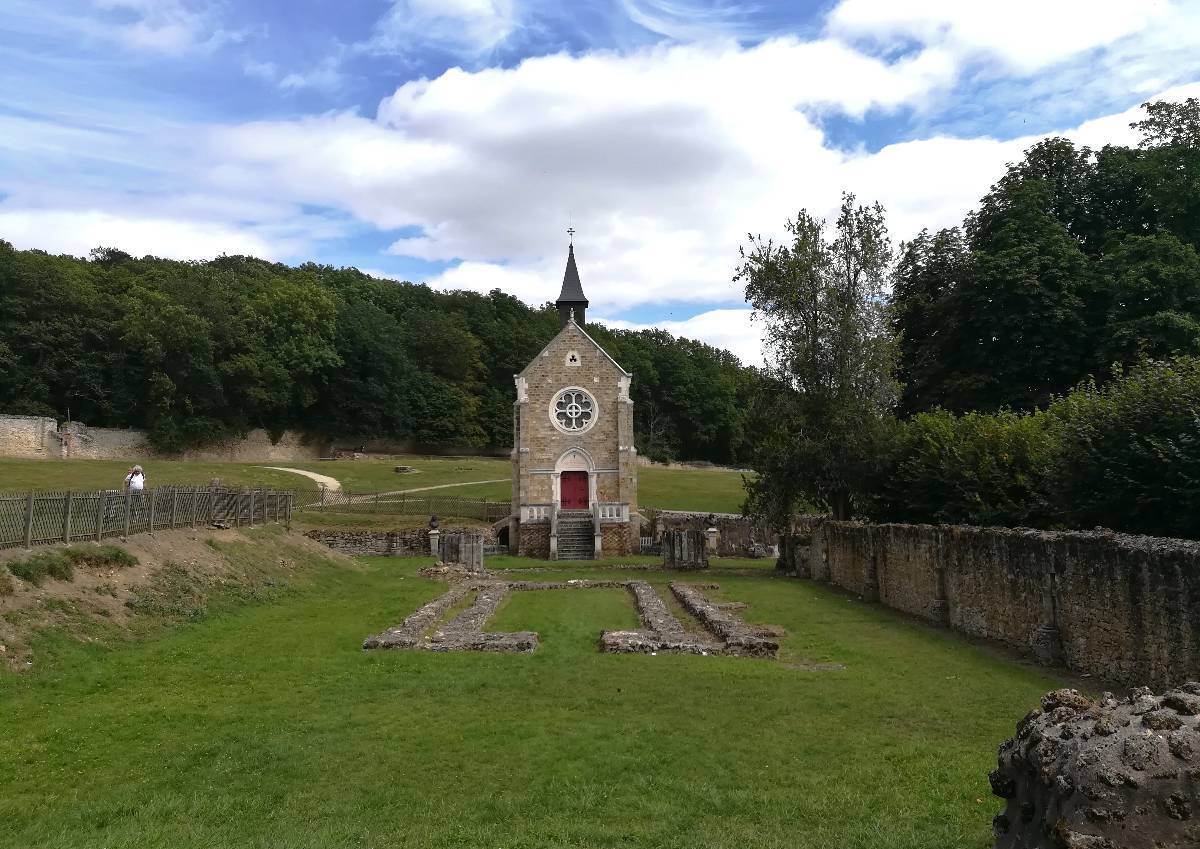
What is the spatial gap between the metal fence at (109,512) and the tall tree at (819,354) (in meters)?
16.4

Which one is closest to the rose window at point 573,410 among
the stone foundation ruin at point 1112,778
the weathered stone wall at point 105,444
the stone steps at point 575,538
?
the stone steps at point 575,538

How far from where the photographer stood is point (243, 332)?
66.2m

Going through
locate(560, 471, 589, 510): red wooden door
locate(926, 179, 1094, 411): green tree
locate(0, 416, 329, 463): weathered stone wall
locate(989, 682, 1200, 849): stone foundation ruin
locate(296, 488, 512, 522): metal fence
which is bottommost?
locate(989, 682, 1200, 849): stone foundation ruin

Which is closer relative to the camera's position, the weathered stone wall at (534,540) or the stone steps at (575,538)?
the stone steps at (575,538)

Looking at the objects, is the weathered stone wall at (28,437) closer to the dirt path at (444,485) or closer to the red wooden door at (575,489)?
the dirt path at (444,485)

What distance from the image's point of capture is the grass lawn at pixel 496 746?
5973 millimetres

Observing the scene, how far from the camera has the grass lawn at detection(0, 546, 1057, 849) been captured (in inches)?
235

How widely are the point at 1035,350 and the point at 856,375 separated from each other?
386 inches

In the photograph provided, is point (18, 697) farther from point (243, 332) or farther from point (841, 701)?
point (243, 332)

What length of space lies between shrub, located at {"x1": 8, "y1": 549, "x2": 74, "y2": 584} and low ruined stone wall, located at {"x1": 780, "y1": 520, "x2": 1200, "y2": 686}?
48.3 feet

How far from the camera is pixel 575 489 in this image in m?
38.8

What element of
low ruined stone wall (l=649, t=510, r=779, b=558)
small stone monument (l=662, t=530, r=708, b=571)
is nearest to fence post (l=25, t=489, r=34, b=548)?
small stone monument (l=662, t=530, r=708, b=571)

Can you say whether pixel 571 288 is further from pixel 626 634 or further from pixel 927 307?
pixel 626 634

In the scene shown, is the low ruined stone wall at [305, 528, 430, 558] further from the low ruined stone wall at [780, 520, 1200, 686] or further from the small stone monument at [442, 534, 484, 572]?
the low ruined stone wall at [780, 520, 1200, 686]
